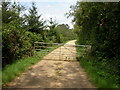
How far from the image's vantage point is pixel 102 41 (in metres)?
10.2

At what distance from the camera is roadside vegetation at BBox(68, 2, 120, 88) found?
6438mm

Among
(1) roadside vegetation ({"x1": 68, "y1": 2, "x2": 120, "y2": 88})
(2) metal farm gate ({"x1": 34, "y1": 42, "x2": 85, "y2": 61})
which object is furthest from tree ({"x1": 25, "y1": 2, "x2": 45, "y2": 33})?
(1) roadside vegetation ({"x1": 68, "y1": 2, "x2": 120, "y2": 88})

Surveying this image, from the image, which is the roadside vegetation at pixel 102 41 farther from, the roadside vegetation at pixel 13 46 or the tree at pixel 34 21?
the tree at pixel 34 21

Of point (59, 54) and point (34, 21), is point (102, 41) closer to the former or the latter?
point (59, 54)

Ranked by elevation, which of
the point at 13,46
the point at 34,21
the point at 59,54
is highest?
the point at 34,21

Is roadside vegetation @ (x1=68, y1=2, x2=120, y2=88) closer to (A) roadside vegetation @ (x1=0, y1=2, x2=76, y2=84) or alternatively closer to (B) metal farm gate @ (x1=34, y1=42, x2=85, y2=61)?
(B) metal farm gate @ (x1=34, y1=42, x2=85, y2=61)

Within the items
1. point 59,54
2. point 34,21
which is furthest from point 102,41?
point 34,21

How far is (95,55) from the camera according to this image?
1095 centimetres

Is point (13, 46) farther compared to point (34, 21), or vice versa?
point (34, 21)

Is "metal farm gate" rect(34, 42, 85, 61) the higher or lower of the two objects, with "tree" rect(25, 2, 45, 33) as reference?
lower

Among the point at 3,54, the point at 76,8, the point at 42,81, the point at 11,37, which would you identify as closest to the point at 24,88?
the point at 42,81

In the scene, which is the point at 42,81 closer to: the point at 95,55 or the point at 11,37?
the point at 11,37

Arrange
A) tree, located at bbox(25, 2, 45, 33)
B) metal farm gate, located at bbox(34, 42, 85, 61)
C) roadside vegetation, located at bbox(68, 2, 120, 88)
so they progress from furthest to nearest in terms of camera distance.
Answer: tree, located at bbox(25, 2, 45, 33)
metal farm gate, located at bbox(34, 42, 85, 61)
roadside vegetation, located at bbox(68, 2, 120, 88)

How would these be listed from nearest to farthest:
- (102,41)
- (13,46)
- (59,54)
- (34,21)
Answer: (13,46), (102,41), (59,54), (34,21)
